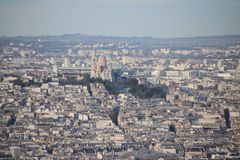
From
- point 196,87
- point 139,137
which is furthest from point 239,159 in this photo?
point 196,87

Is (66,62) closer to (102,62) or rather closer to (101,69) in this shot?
(102,62)

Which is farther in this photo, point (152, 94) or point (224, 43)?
point (224, 43)

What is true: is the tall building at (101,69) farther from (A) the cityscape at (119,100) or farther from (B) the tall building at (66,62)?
(B) the tall building at (66,62)

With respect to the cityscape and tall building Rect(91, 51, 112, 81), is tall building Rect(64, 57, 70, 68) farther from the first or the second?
tall building Rect(91, 51, 112, 81)

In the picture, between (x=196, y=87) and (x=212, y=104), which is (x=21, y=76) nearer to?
(x=196, y=87)

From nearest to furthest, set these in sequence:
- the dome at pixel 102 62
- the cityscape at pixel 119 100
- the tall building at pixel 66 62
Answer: the cityscape at pixel 119 100 < the dome at pixel 102 62 < the tall building at pixel 66 62

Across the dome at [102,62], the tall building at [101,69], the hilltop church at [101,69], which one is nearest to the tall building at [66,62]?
the hilltop church at [101,69]

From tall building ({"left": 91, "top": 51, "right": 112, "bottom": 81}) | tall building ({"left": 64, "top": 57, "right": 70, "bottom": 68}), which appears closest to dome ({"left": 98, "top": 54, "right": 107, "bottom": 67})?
tall building ({"left": 91, "top": 51, "right": 112, "bottom": 81})

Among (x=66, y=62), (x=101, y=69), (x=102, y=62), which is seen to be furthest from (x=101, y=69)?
(x=66, y=62)
